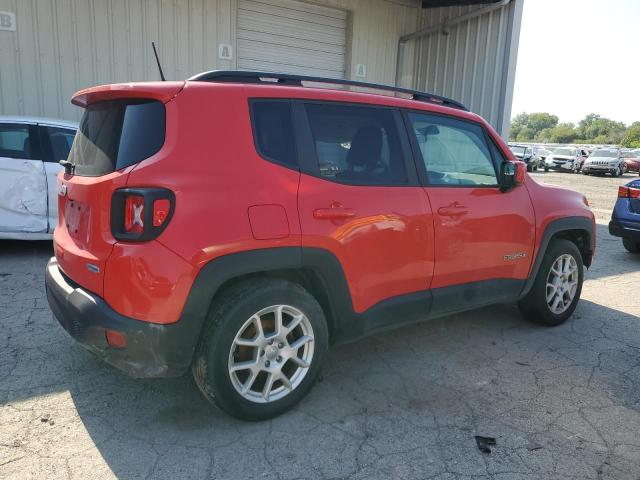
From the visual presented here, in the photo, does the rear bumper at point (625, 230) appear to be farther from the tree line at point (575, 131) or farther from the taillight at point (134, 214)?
the tree line at point (575, 131)

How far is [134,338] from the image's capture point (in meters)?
2.33

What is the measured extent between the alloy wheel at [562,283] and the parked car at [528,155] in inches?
1074

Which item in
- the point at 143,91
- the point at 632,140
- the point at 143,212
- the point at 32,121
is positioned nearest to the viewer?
the point at 143,212

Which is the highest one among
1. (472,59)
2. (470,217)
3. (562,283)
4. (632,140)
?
(472,59)

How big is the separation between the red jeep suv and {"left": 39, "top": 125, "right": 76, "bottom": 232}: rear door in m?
3.08

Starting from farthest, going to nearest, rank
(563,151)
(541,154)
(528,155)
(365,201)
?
(541,154), (563,151), (528,155), (365,201)

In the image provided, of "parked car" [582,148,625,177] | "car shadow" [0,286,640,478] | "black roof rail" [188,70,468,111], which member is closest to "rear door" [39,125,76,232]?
"car shadow" [0,286,640,478]

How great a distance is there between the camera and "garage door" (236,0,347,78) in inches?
367

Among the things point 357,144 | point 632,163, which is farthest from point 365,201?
point 632,163

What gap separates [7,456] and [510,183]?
3.53 metres

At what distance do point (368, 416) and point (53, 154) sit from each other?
489cm

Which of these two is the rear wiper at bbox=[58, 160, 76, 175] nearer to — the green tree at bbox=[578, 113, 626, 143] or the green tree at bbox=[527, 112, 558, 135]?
the green tree at bbox=[578, 113, 626, 143]

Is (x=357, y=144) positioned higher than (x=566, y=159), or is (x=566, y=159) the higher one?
(x=357, y=144)

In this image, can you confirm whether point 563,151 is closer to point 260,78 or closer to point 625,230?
point 625,230
